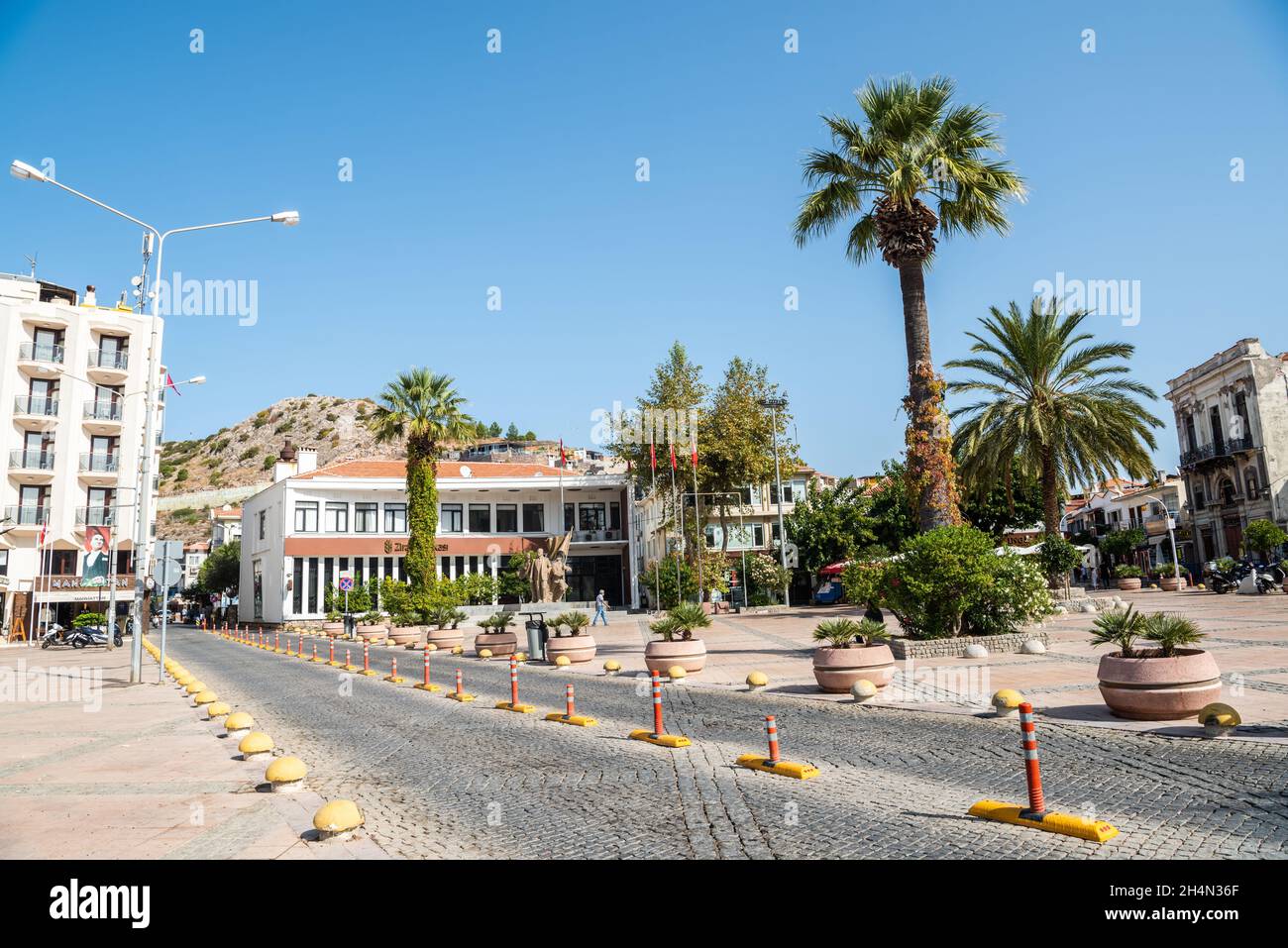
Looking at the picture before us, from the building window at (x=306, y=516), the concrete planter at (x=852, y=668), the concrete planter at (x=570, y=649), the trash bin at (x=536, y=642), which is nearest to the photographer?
the concrete planter at (x=852, y=668)

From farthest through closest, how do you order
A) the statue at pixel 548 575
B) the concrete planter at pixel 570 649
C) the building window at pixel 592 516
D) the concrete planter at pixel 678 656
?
the building window at pixel 592 516 < the statue at pixel 548 575 < the concrete planter at pixel 570 649 < the concrete planter at pixel 678 656

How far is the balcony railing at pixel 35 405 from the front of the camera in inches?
1837

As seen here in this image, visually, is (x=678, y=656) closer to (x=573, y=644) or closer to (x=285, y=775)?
(x=573, y=644)

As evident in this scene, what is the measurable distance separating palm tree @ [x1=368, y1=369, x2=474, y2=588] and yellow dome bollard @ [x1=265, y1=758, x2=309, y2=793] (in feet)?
94.4

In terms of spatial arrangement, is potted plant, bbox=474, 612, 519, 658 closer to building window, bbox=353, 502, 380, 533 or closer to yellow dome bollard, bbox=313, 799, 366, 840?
yellow dome bollard, bbox=313, 799, 366, 840

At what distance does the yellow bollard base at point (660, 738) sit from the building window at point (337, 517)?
153 ft

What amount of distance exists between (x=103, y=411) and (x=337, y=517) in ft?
49.9

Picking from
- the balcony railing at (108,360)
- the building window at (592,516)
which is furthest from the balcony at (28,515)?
the building window at (592,516)

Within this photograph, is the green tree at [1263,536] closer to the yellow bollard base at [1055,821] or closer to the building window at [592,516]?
the building window at [592,516]
